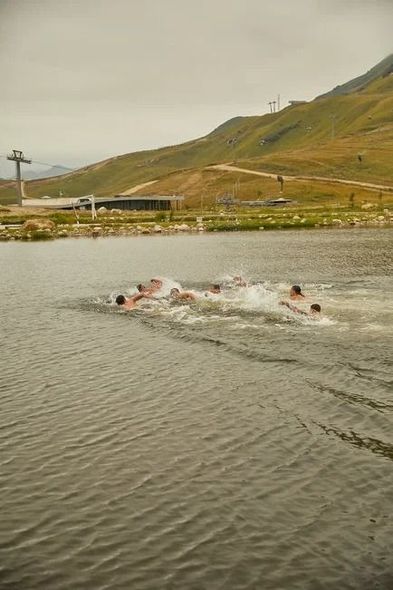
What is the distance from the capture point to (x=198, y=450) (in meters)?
16.5

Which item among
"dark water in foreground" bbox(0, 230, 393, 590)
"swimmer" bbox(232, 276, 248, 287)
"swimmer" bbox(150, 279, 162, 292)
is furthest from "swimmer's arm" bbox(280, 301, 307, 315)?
"swimmer" bbox(150, 279, 162, 292)

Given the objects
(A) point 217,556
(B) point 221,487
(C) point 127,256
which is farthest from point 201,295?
(C) point 127,256

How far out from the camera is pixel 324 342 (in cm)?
2814

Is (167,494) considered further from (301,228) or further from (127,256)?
(301,228)

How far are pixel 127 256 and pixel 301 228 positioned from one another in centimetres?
4058

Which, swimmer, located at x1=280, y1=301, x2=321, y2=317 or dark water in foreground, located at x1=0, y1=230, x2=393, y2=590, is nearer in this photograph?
dark water in foreground, located at x1=0, y1=230, x2=393, y2=590

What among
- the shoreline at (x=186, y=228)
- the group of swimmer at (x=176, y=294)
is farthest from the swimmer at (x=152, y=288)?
the shoreline at (x=186, y=228)

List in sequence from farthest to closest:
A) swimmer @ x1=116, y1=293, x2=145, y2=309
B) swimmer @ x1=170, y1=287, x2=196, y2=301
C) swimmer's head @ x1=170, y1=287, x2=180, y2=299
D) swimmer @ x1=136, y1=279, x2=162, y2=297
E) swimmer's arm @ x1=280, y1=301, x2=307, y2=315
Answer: swimmer @ x1=136, y1=279, x2=162, y2=297, swimmer's head @ x1=170, y1=287, x2=180, y2=299, swimmer @ x1=170, y1=287, x2=196, y2=301, swimmer @ x1=116, y1=293, x2=145, y2=309, swimmer's arm @ x1=280, y1=301, x2=307, y2=315

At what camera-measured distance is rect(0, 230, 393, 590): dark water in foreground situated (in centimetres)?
1175

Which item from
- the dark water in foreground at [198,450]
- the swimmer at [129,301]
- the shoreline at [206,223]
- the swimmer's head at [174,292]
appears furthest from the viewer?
the shoreline at [206,223]

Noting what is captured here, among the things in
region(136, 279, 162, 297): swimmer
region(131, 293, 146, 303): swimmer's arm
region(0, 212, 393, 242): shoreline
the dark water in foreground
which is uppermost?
region(0, 212, 393, 242): shoreline

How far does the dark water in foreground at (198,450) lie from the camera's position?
1175 cm

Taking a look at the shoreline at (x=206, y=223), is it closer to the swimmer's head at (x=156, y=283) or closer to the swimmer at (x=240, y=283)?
the swimmer at (x=240, y=283)

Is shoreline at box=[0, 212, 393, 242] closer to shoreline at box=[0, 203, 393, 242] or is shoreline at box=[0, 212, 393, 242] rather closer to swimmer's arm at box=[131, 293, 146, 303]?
shoreline at box=[0, 203, 393, 242]
